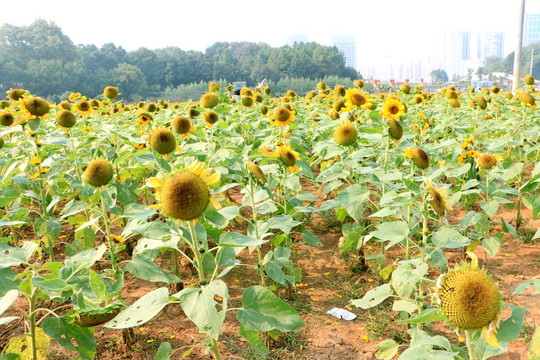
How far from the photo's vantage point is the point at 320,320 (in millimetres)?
2783

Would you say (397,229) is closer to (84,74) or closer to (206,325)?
(206,325)

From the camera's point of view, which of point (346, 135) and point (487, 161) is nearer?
point (346, 135)

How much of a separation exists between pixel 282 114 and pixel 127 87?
45.5 meters

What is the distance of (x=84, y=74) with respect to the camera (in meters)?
50.3

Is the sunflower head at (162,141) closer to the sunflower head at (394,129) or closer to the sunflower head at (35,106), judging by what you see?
the sunflower head at (35,106)

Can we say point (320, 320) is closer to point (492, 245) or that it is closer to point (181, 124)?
point (492, 245)

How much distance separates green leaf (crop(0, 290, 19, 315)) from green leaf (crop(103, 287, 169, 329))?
304mm

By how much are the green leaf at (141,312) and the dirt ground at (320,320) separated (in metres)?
0.61

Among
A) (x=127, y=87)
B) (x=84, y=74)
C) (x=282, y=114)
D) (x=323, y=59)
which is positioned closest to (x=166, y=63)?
(x=84, y=74)

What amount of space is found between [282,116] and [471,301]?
259 cm

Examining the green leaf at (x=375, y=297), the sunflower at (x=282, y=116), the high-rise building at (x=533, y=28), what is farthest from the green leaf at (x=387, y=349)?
the high-rise building at (x=533, y=28)

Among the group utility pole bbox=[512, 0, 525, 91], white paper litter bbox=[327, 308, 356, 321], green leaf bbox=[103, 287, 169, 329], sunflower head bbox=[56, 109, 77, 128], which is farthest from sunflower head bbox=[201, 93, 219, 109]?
utility pole bbox=[512, 0, 525, 91]

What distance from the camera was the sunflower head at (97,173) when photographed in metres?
2.24

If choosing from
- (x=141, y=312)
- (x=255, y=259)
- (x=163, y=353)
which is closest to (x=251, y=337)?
(x=163, y=353)
